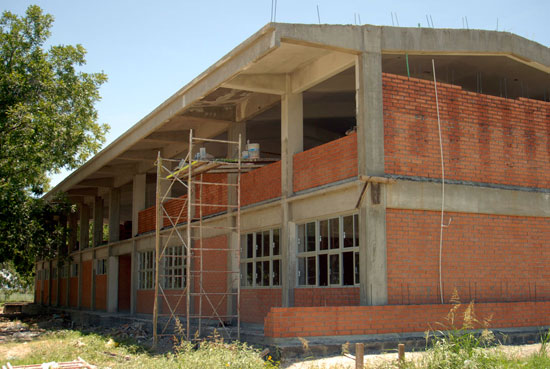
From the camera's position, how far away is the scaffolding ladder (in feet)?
52.5

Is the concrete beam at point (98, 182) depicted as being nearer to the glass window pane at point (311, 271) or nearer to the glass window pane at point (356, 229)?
the glass window pane at point (311, 271)

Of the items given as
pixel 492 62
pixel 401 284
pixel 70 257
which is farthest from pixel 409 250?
pixel 70 257

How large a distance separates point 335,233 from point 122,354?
5.97m

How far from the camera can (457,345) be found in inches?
360

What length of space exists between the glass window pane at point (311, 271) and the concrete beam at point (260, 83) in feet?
14.4

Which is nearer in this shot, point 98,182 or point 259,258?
point 259,258

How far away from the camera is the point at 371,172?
13.0m

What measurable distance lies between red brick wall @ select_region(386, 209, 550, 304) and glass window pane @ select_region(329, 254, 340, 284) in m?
1.57

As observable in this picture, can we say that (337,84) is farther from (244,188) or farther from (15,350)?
(15,350)

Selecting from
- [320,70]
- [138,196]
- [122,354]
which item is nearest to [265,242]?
[122,354]

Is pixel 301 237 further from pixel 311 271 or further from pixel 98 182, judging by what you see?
pixel 98 182

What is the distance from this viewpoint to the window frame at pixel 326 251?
13602 millimetres

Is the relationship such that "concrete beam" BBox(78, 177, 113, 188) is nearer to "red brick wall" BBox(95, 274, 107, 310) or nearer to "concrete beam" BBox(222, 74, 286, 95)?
"red brick wall" BBox(95, 274, 107, 310)

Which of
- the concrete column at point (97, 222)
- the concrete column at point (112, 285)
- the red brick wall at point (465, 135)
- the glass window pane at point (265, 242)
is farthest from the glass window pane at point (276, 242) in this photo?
the concrete column at point (97, 222)
